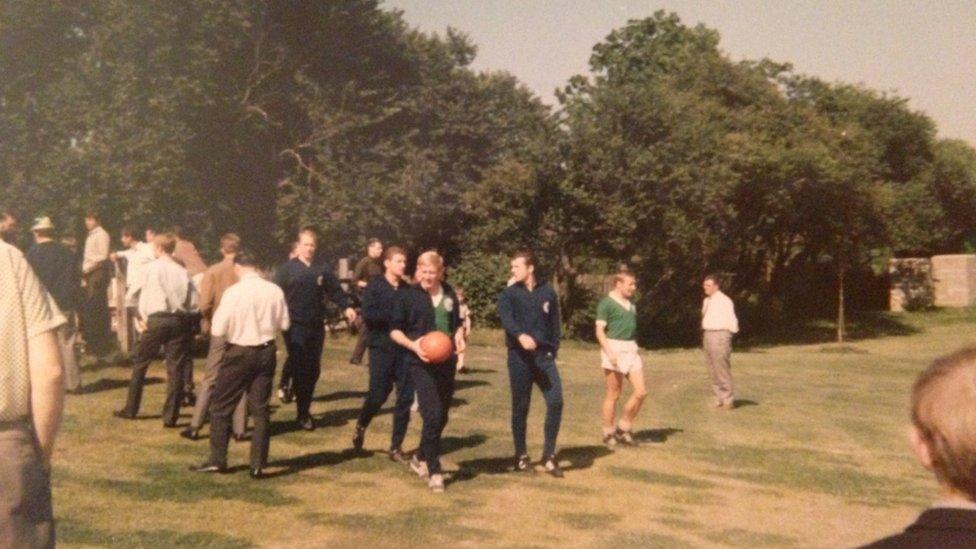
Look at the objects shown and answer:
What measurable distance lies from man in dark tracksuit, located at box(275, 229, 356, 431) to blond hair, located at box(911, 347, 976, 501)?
34.3 feet

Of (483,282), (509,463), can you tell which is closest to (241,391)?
(509,463)

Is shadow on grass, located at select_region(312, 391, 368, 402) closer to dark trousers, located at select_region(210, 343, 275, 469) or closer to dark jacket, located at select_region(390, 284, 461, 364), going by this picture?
dark jacket, located at select_region(390, 284, 461, 364)

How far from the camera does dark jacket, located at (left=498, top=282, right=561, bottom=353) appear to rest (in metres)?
11.1

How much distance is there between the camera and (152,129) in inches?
1250

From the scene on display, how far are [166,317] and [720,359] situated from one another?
8.33m

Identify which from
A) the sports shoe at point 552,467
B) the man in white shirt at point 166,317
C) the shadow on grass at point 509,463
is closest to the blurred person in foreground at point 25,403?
the shadow on grass at point 509,463

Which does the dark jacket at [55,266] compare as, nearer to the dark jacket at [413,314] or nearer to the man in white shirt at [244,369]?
the man in white shirt at [244,369]

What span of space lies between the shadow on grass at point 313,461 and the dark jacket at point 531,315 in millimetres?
1957

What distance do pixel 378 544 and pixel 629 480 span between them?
3580 mm

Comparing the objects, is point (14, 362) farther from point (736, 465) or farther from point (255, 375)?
point (736, 465)

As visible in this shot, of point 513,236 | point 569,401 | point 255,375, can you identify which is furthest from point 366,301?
point 513,236

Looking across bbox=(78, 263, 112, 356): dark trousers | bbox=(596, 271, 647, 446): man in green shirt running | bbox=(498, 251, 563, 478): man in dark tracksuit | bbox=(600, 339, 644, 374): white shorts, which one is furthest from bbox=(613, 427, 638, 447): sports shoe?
bbox=(78, 263, 112, 356): dark trousers

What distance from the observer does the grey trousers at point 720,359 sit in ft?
55.5

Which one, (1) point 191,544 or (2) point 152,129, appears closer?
(1) point 191,544
